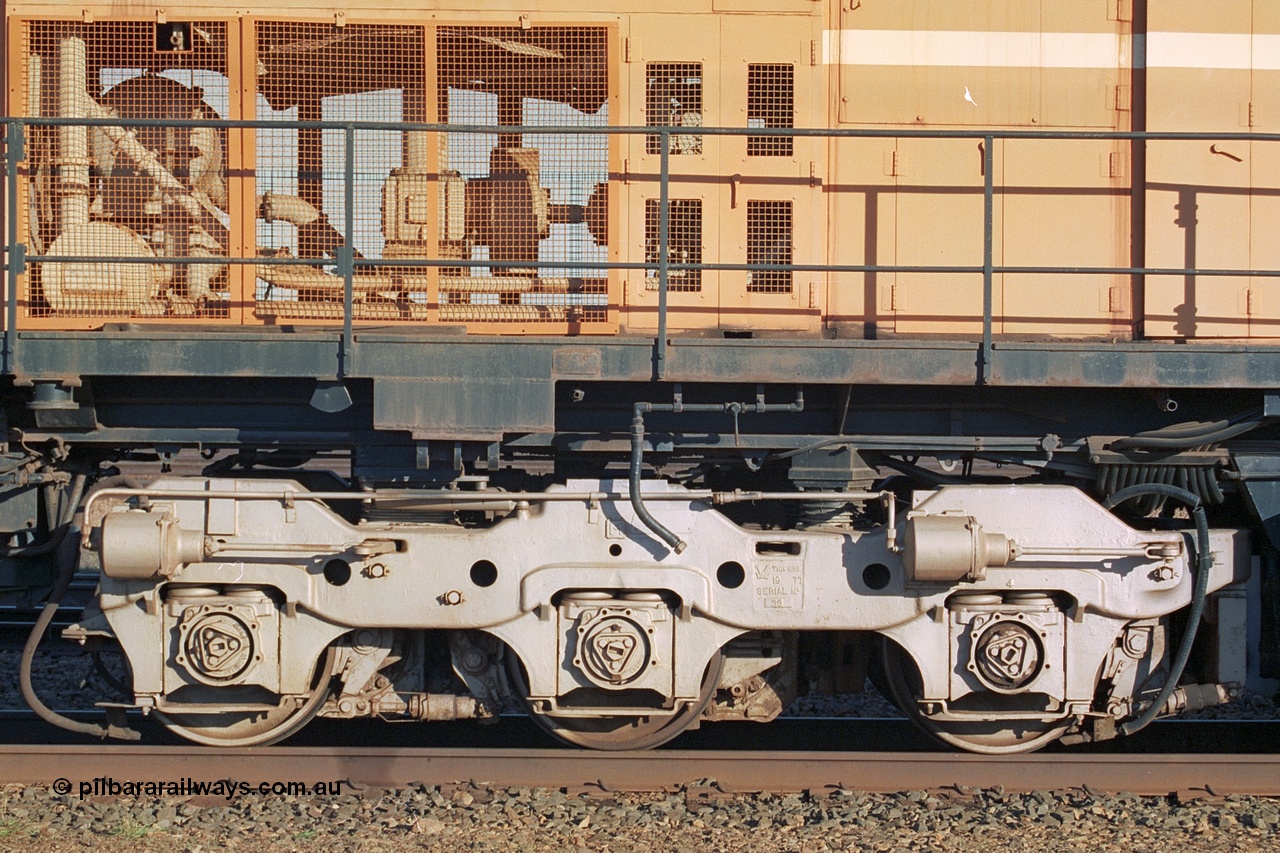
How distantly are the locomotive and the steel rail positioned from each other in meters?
0.16

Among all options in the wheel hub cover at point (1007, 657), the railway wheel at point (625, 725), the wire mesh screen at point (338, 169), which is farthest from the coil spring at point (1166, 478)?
the wire mesh screen at point (338, 169)

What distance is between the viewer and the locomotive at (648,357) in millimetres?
5086

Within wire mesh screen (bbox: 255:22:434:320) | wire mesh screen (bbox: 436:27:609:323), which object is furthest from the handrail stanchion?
wire mesh screen (bbox: 255:22:434:320)

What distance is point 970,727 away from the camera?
552cm

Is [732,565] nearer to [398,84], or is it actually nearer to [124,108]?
[398,84]

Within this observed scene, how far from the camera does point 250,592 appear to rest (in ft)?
17.1

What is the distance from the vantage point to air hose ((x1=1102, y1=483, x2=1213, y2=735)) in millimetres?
5172

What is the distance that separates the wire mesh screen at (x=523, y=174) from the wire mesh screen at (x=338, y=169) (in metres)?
0.16

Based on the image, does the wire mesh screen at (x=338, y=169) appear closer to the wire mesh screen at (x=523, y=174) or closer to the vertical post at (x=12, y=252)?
the wire mesh screen at (x=523, y=174)

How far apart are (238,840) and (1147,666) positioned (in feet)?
14.5

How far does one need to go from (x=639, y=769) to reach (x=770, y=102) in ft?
11.5

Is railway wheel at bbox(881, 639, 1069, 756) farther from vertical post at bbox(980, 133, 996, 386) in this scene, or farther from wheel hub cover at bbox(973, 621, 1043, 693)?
vertical post at bbox(980, 133, 996, 386)

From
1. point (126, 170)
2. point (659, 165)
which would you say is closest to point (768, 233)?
point (659, 165)

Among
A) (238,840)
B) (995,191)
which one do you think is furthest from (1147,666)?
(238,840)
